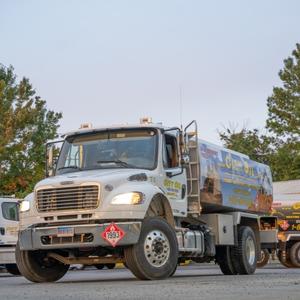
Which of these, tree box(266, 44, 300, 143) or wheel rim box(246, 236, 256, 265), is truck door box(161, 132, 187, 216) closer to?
wheel rim box(246, 236, 256, 265)

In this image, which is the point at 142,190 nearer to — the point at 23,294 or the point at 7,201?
the point at 23,294

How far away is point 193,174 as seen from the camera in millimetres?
16859

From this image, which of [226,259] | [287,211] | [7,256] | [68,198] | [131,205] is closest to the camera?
[131,205]

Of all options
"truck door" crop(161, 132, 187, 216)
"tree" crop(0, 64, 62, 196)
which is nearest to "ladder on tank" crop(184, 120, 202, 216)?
"truck door" crop(161, 132, 187, 216)

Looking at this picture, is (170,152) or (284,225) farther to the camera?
(284,225)

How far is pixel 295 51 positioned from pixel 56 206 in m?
44.2

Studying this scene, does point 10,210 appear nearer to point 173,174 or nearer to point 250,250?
point 250,250

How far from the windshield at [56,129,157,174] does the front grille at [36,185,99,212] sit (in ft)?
3.34

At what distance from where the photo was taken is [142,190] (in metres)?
14.4

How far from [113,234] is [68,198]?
114 centimetres

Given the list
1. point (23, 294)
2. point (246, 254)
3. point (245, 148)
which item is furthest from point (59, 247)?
point (245, 148)

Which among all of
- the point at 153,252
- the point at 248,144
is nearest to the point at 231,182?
the point at 153,252

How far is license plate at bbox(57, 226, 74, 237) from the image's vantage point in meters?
14.3

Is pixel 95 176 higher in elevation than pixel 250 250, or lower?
higher
